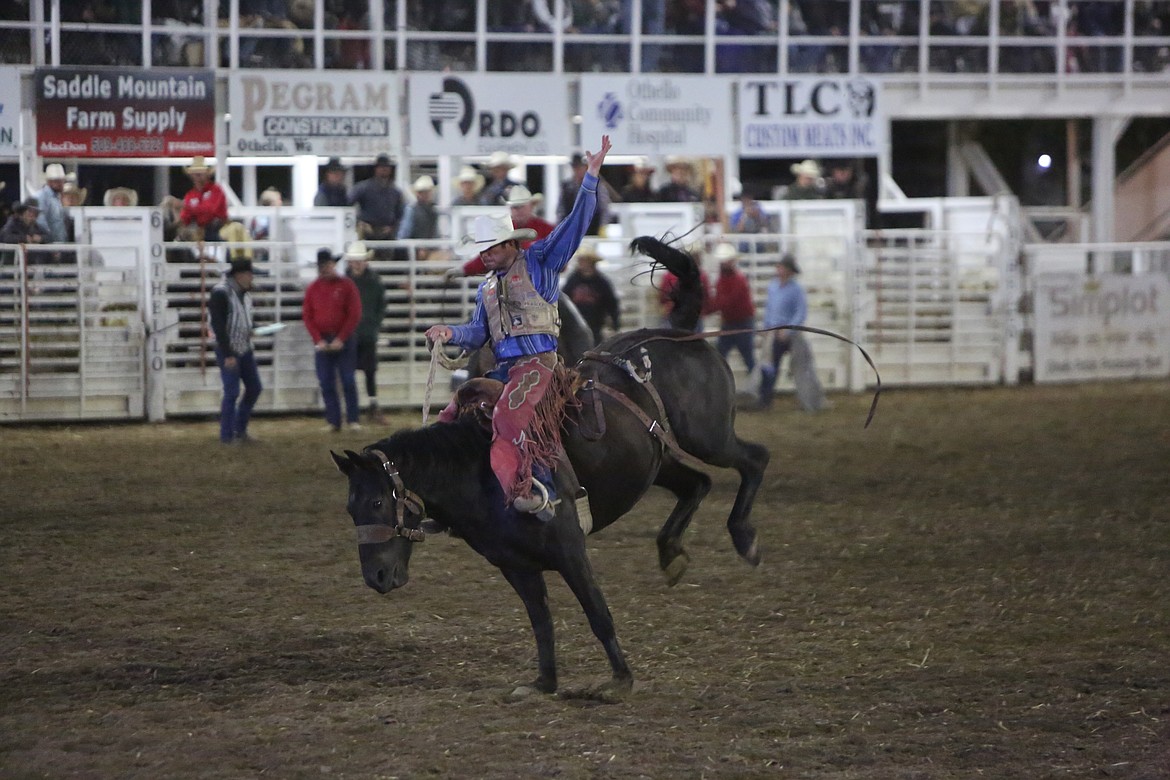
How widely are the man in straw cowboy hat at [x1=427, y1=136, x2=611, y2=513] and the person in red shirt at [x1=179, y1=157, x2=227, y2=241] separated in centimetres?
903

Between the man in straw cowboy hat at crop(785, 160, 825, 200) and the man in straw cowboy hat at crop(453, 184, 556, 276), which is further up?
the man in straw cowboy hat at crop(785, 160, 825, 200)

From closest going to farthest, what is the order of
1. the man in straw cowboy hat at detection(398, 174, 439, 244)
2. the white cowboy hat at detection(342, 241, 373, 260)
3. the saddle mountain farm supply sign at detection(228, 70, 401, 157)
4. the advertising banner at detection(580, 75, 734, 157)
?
1. the white cowboy hat at detection(342, 241, 373, 260)
2. the man in straw cowboy hat at detection(398, 174, 439, 244)
3. the saddle mountain farm supply sign at detection(228, 70, 401, 157)
4. the advertising banner at detection(580, 75, 734, 157)

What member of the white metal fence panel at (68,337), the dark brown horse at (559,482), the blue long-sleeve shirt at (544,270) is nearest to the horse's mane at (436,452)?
the dark brown horse at (559,482)

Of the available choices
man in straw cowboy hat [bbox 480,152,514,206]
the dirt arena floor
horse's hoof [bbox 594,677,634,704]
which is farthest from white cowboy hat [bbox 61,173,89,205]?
horse's hoof [bbox 594,677,634,704]

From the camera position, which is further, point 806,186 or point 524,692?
point 806,186

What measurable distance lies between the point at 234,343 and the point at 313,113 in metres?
4.13

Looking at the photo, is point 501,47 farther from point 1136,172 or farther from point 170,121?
point 1136,172

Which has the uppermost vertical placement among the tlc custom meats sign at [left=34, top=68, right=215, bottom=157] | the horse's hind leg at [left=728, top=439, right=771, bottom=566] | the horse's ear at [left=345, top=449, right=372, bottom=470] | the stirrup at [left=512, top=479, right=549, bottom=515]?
the tlc custom meats sign at [left=34, top=68, right=215, bottom=157]

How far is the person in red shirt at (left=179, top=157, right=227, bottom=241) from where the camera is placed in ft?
44.7

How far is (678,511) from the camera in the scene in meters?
6.06

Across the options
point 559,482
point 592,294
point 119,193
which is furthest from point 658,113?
point 559,482

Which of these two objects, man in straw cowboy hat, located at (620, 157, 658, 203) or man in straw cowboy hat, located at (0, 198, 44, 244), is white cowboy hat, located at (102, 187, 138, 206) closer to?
man in straw cowboy hat, located at (0, 198, 44, 244)

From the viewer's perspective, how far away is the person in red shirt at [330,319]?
12328 millimetres

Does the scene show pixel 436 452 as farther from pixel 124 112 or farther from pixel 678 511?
pixel 124 112
